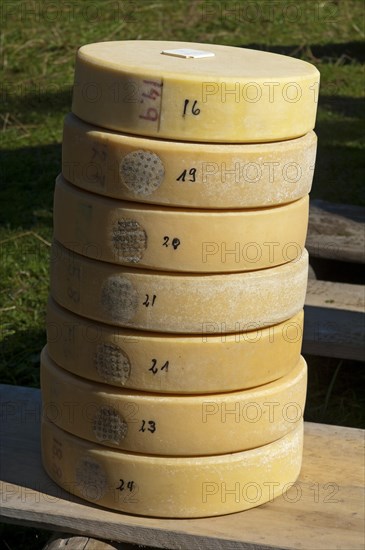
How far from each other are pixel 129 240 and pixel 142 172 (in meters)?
0.18

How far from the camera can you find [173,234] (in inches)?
98.3

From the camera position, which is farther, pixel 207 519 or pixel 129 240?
pixel 207 519

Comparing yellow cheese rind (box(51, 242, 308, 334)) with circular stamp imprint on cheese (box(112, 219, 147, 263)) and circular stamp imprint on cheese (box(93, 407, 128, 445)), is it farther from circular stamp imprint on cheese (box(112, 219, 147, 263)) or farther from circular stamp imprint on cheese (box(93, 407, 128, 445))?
circular stamp imprint on cheese (box(93, 407, 128, 445))

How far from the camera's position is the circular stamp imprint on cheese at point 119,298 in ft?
8.42

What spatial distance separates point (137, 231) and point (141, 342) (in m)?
0.29

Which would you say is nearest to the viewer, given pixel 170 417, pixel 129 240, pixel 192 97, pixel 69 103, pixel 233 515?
pixel 192 97

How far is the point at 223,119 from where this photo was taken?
8.00 ft

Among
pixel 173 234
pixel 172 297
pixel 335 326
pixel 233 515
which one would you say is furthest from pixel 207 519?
pixel 335 326

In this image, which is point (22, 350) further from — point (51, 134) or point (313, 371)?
point (51, 134)

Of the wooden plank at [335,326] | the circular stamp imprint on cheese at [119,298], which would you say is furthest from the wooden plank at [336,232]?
the circular stamp imprint on cheese at [119,298]

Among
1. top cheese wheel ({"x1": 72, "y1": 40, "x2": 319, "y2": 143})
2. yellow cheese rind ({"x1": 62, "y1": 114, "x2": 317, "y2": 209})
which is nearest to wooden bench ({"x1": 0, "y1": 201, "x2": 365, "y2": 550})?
yellow cheese rind ({"x1": 62, "y1": 114, "x2": 317, "y2": 209})

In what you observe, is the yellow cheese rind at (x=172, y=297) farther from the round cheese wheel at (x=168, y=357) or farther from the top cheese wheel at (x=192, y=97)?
the top cheese wheel at (x=192, y=97)

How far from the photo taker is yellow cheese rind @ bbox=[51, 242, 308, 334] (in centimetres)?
255

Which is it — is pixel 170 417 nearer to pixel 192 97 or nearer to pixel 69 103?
pixel 192 97
